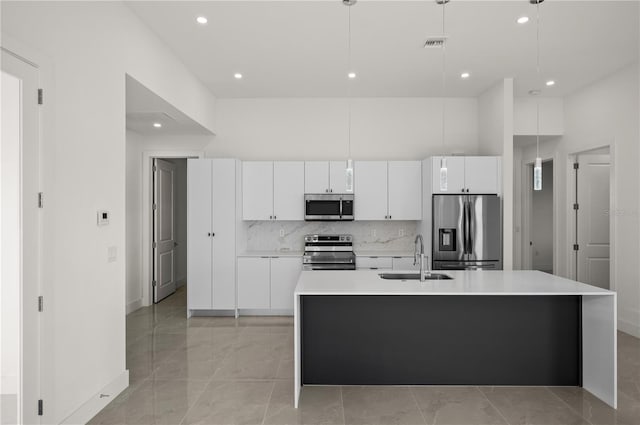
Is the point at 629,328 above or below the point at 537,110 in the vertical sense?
below

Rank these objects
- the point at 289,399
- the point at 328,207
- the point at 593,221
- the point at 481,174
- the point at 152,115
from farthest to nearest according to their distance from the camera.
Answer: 1. the point at 593,221
2. the point at 328,207
3. the point at 481,174
4. the point at 152,115
5. the point at 289,399

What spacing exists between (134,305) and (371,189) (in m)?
3.84

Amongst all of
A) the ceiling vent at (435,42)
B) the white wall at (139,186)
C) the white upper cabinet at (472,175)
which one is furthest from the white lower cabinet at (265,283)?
the ceiling vent at (435,42)

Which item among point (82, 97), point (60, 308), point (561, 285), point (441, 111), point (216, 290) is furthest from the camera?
point (441, 111)

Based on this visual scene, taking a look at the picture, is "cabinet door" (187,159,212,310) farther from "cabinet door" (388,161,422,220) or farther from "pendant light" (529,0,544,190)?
"pendant light" (529,0,544,190)

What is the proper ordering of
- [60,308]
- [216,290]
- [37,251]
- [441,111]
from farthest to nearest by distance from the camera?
1. [441,111]
2. [216,290]
3. [60,308]
4. [37,251]

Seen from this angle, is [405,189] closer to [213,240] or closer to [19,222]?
[213,240]

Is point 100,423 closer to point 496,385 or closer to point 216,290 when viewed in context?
point 216,290

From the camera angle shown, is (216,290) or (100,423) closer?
(100,423)

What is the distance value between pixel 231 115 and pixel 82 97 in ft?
10.6

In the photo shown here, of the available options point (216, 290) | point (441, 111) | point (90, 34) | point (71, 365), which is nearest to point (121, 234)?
point (71, 365)

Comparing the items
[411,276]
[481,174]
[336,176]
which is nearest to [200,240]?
[336,176]

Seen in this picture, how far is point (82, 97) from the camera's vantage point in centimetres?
259

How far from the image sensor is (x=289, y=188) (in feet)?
17.6
